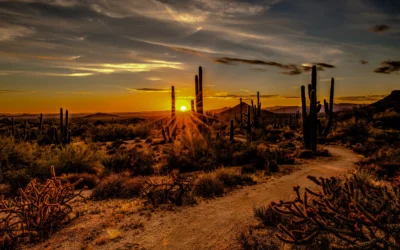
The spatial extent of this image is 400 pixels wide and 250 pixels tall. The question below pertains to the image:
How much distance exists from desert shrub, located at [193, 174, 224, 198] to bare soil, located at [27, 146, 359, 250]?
1.32 feet

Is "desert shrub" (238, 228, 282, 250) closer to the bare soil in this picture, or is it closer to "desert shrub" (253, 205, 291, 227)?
the bare soil

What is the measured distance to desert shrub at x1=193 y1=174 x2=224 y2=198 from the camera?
1009 cm

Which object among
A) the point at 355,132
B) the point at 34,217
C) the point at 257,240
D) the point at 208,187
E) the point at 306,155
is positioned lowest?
the point at 306,155

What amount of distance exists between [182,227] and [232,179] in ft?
A: 15.5

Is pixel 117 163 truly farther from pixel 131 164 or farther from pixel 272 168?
pixel 272 168

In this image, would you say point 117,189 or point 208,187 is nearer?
point 208,187

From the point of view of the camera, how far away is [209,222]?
7.49 metres

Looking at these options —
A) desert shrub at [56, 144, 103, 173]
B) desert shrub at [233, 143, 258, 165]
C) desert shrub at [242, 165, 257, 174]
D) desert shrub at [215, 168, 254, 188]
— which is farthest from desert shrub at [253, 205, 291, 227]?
desert shrub at [56, 144, 103, 173]

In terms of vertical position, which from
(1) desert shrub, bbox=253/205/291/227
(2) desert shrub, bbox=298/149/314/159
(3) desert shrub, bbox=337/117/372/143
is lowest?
(2) desert shrub, bbox=298/149/314/159

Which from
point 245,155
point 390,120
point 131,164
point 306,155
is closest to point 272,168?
point 245,155

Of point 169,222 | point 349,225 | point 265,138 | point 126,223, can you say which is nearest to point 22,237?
point 126,223

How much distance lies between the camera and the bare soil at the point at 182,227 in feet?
20.8

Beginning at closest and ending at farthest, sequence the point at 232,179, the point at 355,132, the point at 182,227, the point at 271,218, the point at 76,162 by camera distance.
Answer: the point at 271,218
the point at 182,227
the point at 232,179
the point at 76,162
the point at 355,132

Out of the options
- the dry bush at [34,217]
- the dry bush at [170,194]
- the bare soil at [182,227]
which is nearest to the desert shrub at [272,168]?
the bare soil at [182,227]
